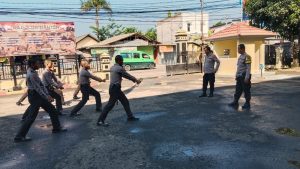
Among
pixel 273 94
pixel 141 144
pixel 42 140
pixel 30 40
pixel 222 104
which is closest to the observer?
pixel 141 144

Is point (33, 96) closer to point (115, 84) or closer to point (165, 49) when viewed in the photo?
point (115, 84)

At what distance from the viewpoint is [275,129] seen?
7.44 metres

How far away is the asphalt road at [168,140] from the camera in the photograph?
543cm

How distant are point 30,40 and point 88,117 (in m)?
11.1

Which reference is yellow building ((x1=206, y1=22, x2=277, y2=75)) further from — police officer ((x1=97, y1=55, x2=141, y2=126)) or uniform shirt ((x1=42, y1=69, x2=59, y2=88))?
uniform shirt ((x1=42, y1=69, x2=59, y2=88))

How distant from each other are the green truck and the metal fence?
11.0 meters

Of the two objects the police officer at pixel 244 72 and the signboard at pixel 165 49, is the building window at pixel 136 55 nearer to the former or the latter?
the signboard at pixel 165 49

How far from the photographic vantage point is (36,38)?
1902cm

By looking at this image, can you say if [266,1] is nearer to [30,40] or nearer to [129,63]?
[129,63]

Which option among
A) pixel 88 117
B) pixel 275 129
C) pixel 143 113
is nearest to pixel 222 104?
pixel 143 113

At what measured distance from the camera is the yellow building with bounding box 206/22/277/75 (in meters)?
21.1

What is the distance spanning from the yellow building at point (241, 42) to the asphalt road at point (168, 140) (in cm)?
1074

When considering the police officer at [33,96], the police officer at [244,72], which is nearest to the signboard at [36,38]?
the police officer at [33,96]

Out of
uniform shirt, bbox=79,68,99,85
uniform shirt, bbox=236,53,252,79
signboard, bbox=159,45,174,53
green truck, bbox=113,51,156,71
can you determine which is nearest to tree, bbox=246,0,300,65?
green truck, bbox=113,51,156,71
